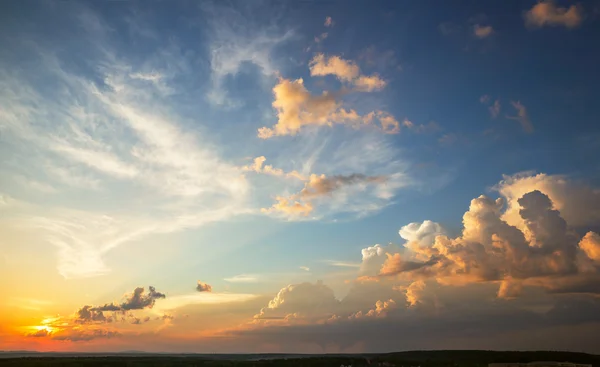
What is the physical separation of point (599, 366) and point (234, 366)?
16261cm

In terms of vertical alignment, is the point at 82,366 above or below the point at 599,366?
above

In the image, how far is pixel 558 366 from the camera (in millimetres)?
130375

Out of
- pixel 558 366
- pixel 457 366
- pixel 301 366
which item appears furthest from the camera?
pixel 301 366

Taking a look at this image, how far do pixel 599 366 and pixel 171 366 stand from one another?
631ft

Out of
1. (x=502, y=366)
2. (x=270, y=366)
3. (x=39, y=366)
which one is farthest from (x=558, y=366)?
(x=39, y=366)

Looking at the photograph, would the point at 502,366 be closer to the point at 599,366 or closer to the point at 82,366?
the point at 599,366

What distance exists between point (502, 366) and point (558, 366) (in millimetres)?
15982

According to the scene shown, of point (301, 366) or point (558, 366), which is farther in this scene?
point (301, 366)

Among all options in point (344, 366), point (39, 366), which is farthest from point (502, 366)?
point (39, 366)

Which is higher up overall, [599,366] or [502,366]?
[502,366]

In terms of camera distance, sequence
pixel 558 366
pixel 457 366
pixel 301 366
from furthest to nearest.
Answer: pixel 301 366
pixel 457 366
pixel 558 366

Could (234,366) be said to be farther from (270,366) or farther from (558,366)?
(558,366)

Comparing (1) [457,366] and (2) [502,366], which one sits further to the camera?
(1) [457,366]

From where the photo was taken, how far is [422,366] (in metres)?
190
